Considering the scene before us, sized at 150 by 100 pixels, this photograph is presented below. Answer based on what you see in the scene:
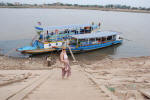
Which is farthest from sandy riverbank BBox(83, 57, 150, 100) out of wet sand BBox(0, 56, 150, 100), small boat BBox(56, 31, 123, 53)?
small boat BBox(56, 31, 123, 53)

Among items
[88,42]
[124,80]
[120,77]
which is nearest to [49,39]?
[88,42]

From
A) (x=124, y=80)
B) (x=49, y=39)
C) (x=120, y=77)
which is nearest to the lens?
(x=124, y=80)

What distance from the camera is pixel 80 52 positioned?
768 inches

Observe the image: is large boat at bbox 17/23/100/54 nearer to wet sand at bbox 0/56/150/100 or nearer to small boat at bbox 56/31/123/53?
small boat at bbox 56/31/123/53

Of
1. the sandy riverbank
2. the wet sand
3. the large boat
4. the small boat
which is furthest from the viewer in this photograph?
the small boat

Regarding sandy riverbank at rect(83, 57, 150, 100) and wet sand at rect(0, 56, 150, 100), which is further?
wet sand at rect(0, 56, 150, 100)

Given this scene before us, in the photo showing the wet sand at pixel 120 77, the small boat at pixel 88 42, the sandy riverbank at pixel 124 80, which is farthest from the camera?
the small boat at pixel 88 42

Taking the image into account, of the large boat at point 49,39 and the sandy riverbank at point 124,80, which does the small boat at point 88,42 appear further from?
the sandy riverbank at point 124,80

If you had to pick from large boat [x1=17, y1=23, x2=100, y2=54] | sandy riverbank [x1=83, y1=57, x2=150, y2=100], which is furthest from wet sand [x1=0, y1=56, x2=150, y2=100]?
large boat [x1=17, y1=23, x2=100, y2=54]

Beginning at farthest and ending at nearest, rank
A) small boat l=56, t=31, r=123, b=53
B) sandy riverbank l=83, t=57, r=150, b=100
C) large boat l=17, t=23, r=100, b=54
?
small boat l=56, t=31, r=123, b=53
large boat l=17, t=23, r=100, b=54
sandy riverbank l=83, t=57, r=150, b=100

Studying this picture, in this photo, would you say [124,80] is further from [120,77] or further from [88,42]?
[88,42]

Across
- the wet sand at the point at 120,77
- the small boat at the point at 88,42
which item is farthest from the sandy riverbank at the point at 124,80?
the small boat at the point at 88,42

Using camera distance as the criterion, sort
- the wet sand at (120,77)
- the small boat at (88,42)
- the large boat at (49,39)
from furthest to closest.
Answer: the small boat at (88,42)
the large boat at (49,39)
the wet sand at (120,77)

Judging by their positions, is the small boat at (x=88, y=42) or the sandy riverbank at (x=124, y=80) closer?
the sandy riverbank at (x=124, y=80)
